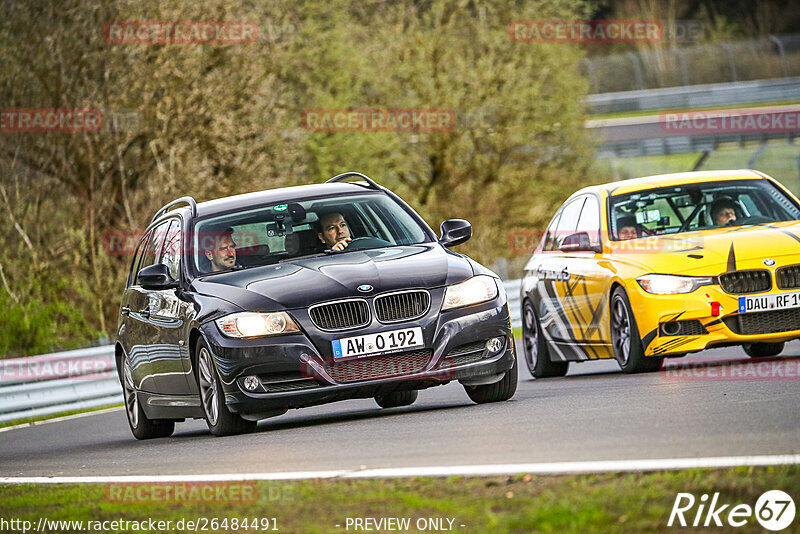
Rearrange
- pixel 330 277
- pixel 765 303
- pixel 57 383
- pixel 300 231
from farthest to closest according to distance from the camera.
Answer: pixel 57 383, pixel 765 303, pixel 300 231, pixel 330 277

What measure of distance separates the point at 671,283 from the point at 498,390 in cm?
190

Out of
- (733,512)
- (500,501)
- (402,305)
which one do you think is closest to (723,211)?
(402,305)

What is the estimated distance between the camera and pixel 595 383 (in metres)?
12.4

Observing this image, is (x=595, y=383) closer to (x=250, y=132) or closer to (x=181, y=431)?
(x=181, y=431)

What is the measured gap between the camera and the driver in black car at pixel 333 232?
11.4 metres

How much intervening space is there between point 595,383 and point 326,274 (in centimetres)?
303

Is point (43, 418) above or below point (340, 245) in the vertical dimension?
below

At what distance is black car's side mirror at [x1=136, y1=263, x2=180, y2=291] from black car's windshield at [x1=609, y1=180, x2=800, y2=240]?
3999mm

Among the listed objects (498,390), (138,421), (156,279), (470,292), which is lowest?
Result: (138,421)

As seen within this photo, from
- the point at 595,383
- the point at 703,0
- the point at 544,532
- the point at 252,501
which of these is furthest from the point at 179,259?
the point at 703,0

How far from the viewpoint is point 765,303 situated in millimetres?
11891

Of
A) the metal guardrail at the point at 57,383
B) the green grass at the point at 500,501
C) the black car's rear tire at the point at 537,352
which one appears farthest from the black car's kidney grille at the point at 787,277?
the metal guardrail at the point at 57,383

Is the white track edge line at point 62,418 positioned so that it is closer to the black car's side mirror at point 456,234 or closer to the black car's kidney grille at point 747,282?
the black car's side mirror at point 456,234

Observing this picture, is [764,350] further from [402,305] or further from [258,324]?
[258,324]
